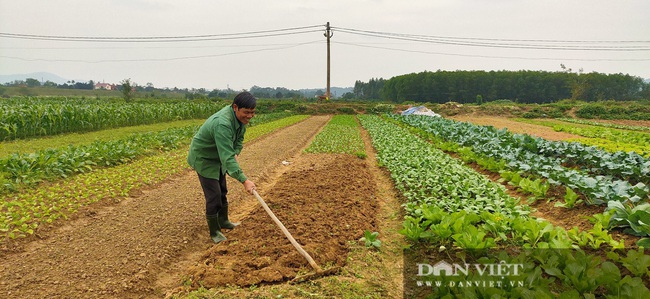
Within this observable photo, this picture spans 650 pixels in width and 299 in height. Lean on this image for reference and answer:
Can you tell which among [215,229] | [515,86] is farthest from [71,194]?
[515,86]

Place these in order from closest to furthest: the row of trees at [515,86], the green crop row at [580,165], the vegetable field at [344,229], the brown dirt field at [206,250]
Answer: the vegetable field at [344,229] < the brown dirt field at [206,250] < the green crop row at [580,165] < the row of trees at [515,86]

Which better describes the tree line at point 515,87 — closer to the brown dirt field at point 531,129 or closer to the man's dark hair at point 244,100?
the brown dirt field at point 531,129

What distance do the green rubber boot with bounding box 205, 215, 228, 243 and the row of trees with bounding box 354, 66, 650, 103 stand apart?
6683 centimetres

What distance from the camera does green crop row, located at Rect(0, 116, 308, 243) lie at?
536 centimetres

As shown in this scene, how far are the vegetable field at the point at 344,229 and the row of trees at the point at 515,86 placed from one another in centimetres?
6350

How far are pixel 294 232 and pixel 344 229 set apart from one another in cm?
67

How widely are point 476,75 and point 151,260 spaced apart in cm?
7293

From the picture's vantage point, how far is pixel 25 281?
3.88 metres

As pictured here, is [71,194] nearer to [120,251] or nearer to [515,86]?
[120,251]

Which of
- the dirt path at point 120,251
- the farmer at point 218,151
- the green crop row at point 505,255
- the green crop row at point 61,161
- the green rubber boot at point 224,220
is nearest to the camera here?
the green crop row at point 505,255

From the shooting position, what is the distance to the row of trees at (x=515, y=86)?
217 feet

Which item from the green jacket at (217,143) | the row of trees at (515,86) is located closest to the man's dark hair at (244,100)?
the green jacket at (217,143)

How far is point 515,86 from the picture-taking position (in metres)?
67.7

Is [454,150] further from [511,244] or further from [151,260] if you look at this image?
[151,260]
